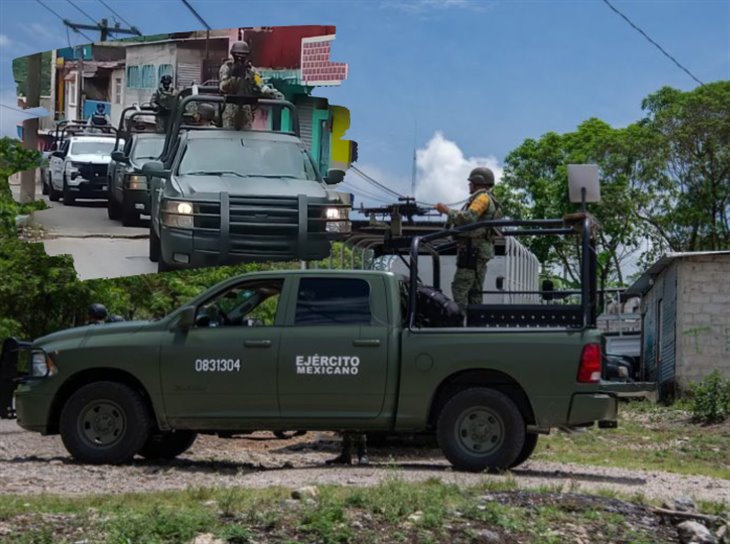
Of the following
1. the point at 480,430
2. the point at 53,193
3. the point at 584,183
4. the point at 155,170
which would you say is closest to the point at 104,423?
the point at 480,430

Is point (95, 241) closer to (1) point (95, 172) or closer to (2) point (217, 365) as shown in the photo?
(1) point (95, 172)

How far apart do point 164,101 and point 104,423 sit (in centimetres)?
868

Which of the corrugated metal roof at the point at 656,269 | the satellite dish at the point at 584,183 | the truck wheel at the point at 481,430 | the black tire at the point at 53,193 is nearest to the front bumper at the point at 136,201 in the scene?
the black tire at the point at 53,193

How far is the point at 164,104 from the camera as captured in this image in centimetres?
1867

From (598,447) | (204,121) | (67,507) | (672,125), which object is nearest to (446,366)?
(67,507)

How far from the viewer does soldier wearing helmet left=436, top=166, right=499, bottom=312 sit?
38.0 feet

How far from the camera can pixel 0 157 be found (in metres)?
20.5

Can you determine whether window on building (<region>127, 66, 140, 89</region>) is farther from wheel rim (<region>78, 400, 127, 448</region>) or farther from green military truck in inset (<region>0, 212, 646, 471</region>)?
wheel rim (<region>78, 400, 127, 448</region>)

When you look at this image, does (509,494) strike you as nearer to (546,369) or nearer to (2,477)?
(546,369)

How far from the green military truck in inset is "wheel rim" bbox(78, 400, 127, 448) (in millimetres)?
11

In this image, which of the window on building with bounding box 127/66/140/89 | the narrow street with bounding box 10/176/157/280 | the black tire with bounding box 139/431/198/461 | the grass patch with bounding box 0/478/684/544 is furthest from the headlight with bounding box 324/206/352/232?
the grass patch with bounding box 0/478/684/544

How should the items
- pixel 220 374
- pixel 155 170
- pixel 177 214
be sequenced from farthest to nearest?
pixel 155 170 < pixel 177 214 < pixel 220 374

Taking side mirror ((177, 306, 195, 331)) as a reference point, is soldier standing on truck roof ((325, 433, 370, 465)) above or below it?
below

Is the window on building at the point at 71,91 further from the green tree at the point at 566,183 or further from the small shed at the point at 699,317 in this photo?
the green tree at the point at 566,183
